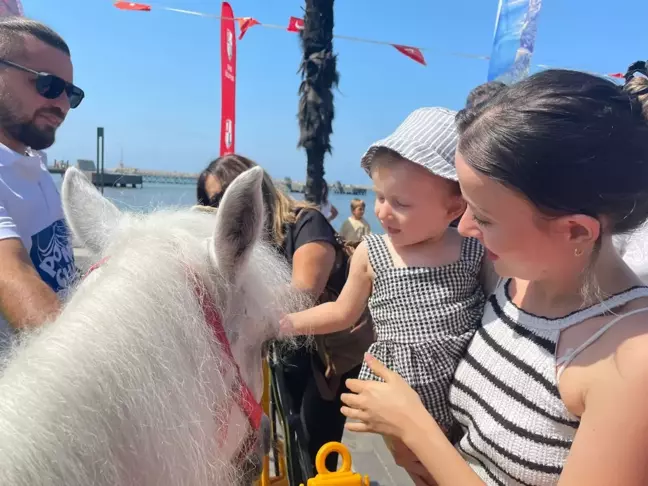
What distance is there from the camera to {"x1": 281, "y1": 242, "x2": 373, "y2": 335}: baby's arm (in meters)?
1.41

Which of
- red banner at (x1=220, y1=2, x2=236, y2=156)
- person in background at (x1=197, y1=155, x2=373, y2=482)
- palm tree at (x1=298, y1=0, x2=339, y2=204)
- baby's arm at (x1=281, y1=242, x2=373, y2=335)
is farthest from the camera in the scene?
red banner at (x1=220, y1=2, x2=236, y2=156)

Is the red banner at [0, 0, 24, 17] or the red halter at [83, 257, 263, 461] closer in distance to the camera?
the red halter at [83, 257, 263, 461]

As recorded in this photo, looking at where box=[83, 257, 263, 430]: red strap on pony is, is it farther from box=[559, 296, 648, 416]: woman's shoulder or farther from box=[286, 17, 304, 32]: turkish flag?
box=[286, 17, 304, 32]: turkish flag

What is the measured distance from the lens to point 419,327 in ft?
3.95

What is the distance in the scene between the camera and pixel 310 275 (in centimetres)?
199

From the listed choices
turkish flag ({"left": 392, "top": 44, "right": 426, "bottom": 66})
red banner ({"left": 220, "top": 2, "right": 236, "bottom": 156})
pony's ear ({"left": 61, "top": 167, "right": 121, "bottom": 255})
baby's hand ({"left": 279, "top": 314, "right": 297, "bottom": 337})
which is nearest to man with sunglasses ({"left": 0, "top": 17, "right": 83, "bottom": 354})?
pony's ear ({"left": 61, "top": 167, "right": 121, "bottom": 255})

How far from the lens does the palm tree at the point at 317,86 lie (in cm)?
484

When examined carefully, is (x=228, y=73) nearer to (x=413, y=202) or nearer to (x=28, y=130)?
(x=28, y=130)

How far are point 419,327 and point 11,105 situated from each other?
1634 millimetres

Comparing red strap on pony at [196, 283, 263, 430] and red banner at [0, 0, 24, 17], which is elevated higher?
red banner at [0, 0, 24, 17]

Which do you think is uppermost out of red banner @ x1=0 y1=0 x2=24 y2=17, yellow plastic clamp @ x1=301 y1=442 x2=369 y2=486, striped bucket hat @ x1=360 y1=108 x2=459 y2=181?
red banner @ x1=0 y1=0 x2=24 y2=17

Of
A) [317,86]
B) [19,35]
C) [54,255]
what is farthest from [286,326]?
[317,86]

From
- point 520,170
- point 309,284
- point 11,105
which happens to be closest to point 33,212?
point 11,105

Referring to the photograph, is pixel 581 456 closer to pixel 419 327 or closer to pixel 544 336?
pixel 544 336
